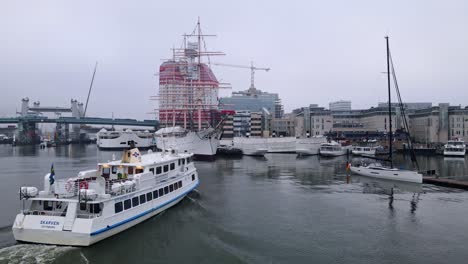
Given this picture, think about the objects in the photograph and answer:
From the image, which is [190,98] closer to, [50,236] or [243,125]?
[243,125]

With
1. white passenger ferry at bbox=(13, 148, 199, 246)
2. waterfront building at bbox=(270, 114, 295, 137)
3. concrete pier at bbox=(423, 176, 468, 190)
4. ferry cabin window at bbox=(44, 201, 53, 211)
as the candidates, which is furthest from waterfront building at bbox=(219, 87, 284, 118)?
ferry cabin window at bbox=(44, 201, 53, 211)

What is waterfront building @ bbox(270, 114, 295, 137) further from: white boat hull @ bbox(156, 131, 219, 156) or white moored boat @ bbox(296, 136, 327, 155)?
white boat hull @ bbox(156, 131, 219, 156)

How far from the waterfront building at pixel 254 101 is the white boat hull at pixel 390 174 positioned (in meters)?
130

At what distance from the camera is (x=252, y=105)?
181 metres

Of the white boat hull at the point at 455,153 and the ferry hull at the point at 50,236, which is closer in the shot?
the ferry hull at the point at 50,236

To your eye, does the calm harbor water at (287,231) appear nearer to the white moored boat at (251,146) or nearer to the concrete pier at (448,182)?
the concrete pier at (448,182)

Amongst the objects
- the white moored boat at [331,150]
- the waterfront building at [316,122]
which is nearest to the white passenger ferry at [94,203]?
the white moored boat at [331,150]

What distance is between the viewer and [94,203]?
57.2 ft

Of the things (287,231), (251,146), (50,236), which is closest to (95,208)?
(50,236)

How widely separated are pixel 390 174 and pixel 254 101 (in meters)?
145

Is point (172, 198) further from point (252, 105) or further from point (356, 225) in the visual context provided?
point (252, 105)

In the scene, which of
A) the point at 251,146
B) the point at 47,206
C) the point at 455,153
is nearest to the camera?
the point at 47,206

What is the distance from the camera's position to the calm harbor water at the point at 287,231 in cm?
1647

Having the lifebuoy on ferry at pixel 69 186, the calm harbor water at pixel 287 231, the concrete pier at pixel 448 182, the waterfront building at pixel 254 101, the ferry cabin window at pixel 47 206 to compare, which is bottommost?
the calm harbor water at pixel 287 231
